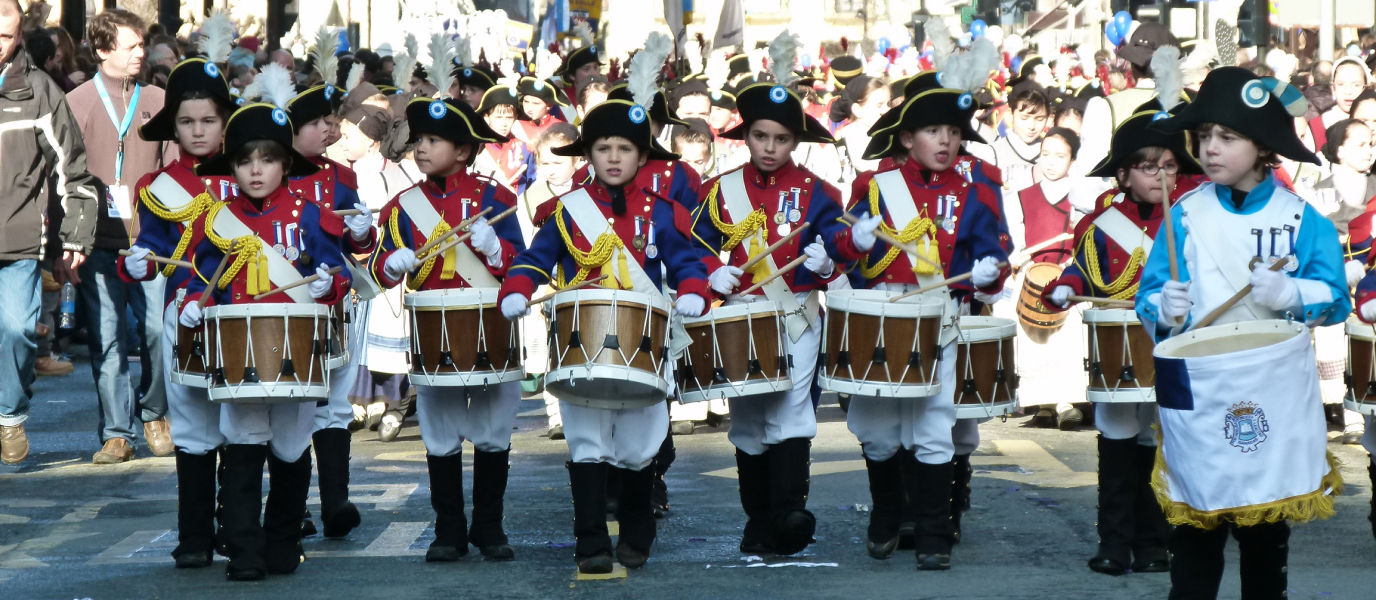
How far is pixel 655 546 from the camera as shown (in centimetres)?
752

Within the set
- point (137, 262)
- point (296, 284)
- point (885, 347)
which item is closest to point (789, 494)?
point (885, 347)

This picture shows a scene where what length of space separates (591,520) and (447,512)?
65cm

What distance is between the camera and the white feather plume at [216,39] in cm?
789

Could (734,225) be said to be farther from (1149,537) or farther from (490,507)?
(1149,537)

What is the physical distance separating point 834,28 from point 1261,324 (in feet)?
239

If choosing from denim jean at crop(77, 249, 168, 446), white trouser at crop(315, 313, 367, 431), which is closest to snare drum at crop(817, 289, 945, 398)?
white trouser at crop(315, 313, 367, 431)

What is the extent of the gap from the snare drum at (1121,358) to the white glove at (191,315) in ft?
10.7

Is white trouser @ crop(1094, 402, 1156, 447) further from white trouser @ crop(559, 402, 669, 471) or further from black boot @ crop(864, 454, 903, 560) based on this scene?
white trouser @ crop(559, 402, 669, 471)

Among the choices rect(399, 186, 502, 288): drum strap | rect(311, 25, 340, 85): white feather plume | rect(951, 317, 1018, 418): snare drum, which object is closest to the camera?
rect(951, 317, 1018, 418): snare drum

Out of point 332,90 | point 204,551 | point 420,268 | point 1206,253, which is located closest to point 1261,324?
point 1206,253

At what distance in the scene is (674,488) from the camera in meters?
9.02

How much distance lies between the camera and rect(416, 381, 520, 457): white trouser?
727 cm

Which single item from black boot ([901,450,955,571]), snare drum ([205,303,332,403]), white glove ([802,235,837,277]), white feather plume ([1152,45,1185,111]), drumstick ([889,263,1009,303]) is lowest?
black boot ([901,450,955,571])

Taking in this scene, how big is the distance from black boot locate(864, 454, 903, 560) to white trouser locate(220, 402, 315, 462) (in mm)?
2219
